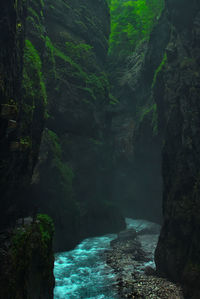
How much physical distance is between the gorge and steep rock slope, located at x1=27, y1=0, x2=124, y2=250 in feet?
0.50

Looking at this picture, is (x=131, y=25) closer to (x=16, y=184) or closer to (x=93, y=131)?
(x=93, y=131)

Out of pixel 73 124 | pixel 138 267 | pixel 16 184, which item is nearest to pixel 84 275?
pixel 138 267

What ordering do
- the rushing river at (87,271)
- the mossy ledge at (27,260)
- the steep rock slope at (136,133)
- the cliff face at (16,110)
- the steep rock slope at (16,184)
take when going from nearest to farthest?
the mossy ledge at (27,260) → the steep rock slope at (16,184) → the cliff face at (16,110) → the rushing river at (87,271) → the steep rock slope at (136,133)

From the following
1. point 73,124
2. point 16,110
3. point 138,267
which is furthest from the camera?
point 73,124

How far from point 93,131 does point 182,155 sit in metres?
19.2

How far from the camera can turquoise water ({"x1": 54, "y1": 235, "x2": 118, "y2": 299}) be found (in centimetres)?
1709

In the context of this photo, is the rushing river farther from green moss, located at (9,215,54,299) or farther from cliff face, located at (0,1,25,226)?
cliff face, located at (0,1,25,226)

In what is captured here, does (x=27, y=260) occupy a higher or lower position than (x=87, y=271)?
higher

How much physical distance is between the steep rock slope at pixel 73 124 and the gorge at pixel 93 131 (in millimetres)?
153

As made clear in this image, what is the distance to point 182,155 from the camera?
20.2m

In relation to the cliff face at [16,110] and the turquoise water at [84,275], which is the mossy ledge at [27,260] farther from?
the turquoise water at [84,275]

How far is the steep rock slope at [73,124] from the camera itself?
27766 millimetres

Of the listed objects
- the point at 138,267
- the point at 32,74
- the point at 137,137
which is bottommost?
the point at 138,267

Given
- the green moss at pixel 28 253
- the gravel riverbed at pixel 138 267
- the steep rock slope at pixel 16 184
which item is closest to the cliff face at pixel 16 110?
the steep rock slope at pixel 16 184
